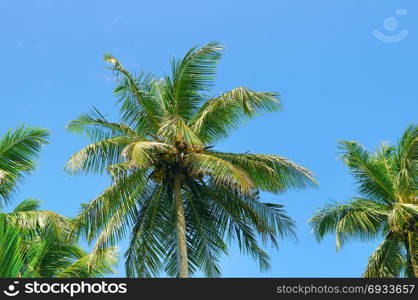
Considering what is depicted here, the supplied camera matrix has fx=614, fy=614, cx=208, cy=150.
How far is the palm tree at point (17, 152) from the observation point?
16547 mm

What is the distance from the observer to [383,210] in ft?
65.1

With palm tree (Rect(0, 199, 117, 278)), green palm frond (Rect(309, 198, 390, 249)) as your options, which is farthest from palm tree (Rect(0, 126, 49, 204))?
green palm frond (Rect(309, 198, 390, 249))

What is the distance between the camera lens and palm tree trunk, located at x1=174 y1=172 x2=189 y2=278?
15.3 meters

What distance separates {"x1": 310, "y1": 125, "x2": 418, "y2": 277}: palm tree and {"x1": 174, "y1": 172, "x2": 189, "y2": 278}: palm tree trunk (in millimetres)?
5830

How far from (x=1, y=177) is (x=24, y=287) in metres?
7.24

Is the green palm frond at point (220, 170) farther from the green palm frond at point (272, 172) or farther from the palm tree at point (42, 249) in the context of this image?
the palm tree at point (42, 249)

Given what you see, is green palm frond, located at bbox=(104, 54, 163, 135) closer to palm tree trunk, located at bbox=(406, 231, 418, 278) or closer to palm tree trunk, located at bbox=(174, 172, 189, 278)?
palm tree trunk, located at bbox=(174, 172, 189, 278)

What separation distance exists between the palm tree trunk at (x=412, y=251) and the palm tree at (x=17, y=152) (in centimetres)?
1125

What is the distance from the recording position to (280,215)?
53.7 feet

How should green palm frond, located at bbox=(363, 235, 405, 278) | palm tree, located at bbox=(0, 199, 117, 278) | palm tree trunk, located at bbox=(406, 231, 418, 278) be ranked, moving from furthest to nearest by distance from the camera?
green palm frond, located at bbox=(363, 235, 405, 278)
palm tree trunk, located at bbox=(406, 231, 418, 278)
palm tree, located at bbox=(0, 199, 117, 278)

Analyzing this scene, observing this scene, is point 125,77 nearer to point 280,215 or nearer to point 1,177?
point 1,177

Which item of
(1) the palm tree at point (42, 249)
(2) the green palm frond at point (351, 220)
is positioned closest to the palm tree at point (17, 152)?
(1) the palm tree at point (42, 249)

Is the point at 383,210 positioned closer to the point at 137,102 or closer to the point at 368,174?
the point at 368,174

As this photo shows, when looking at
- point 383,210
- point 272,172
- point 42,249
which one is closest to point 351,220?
point 383,210
